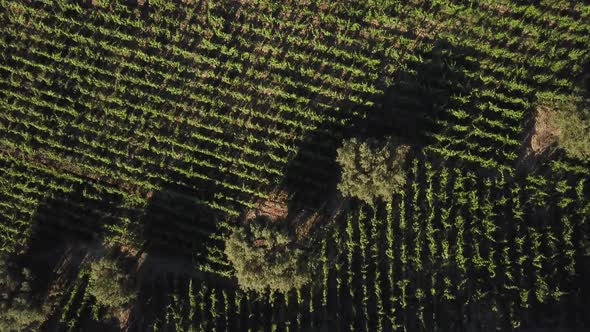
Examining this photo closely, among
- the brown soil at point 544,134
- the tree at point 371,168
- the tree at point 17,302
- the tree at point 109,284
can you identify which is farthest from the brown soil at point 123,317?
the brown soil at point 544,134

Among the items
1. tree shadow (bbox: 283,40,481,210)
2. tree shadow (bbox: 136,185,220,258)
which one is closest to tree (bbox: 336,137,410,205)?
tree shadow (bbox: 283,40,481,210)

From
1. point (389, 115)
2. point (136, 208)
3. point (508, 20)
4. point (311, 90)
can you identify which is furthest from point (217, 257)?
point (508, 20)

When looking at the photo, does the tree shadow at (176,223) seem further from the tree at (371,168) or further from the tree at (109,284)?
the tree at (371,168)

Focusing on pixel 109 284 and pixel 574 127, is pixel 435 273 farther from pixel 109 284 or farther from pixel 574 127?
pixel 109 284

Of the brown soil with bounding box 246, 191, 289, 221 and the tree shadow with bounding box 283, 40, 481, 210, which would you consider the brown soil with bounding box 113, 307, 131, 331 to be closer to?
the brown soil with bounding box 246, 191, 289, 221

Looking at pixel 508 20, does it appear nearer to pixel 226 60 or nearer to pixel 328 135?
pixel 328 135
